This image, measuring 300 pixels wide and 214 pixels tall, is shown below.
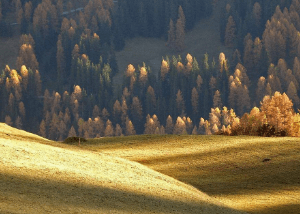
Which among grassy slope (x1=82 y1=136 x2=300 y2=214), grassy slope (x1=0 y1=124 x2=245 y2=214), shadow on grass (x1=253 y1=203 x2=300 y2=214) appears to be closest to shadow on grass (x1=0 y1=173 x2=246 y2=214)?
grassy slope (x1=0 y1=124 x2=245 y2=214)

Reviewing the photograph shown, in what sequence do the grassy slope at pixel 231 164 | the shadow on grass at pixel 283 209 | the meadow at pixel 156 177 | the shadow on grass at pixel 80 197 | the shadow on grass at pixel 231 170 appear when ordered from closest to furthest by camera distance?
the shadow on grass at pixel 80 197 < the meadow at pixel 156 177 < the shadow on grass at pixel 283 209 < the grassy slope at pixel 231 164 < the shadow on grass at pixel 231 170

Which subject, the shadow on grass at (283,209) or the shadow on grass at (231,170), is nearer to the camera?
the shadow on grass at (283,209)

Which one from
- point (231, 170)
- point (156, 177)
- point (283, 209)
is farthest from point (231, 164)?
point (283, 209)

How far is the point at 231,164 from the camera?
68.8 meters

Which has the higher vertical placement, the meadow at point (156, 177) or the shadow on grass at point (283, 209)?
the meadow at point (156, 177)

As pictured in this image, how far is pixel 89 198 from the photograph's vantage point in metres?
37.1

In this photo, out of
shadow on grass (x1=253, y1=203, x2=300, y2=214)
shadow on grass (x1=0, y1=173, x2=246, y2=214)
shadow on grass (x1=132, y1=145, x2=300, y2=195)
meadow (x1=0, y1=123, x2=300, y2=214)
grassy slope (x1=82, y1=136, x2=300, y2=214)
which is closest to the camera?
shadow on grass (x1=0, y1=173, x2=246, y2=214)

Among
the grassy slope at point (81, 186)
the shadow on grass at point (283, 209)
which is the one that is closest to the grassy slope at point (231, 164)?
the shadow on grass at point (283, 209)

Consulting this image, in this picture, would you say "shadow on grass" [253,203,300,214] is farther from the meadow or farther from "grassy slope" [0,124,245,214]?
"grassy slope" [0,124,245,214]

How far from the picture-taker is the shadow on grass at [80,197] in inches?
1339

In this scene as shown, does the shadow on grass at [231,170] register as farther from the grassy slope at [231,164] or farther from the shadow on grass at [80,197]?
the shadow on grass at [80,197]

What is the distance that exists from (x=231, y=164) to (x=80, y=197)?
3487 centimetres

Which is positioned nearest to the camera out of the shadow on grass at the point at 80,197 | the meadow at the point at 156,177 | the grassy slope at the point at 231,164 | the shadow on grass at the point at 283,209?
the shadow on grass at the point at 80,197

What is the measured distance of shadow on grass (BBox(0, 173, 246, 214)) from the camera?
34.0 meters
